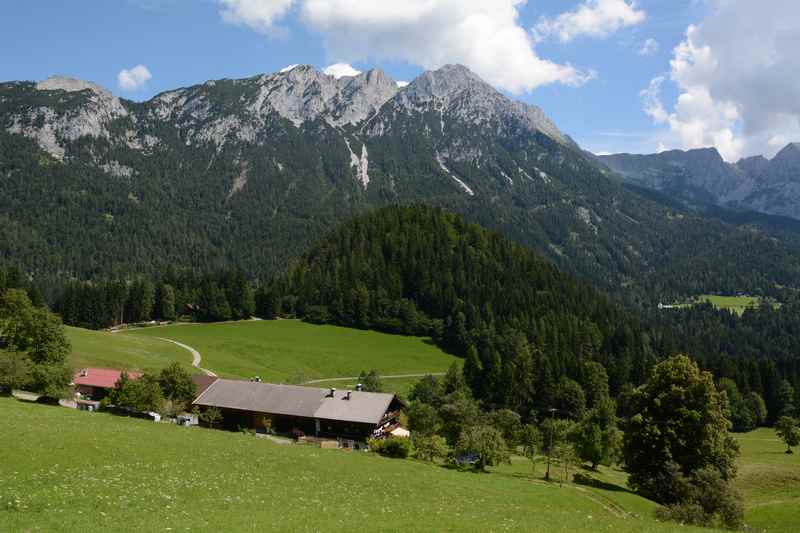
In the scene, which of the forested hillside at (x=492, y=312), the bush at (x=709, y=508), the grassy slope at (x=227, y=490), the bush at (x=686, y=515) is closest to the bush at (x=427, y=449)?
the grassy slope at (x=227, y=490)

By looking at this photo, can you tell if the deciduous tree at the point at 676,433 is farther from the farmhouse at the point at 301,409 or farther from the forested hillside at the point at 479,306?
the forested hillside at the point at 479,306

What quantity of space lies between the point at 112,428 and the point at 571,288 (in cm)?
15102

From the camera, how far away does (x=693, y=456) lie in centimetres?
4953

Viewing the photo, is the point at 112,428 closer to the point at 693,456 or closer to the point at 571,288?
the point at 693,456

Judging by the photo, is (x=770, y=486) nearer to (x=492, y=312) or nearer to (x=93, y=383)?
(x=93, y=383)

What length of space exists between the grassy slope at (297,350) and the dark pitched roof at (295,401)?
24384 millimetres

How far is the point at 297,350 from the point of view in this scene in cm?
12244

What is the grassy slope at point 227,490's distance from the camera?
2030 cm

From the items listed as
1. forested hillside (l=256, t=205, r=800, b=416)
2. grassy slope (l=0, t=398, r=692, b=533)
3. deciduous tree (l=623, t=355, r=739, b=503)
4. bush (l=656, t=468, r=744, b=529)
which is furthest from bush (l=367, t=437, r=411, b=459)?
forested hillside (l=256, t=205, r=800, b=416)

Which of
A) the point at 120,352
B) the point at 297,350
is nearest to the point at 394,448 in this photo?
the point at 120,352

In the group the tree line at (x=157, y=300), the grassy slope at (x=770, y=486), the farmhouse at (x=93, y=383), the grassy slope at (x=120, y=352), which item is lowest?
the grassy slope at (x=770, y=486)

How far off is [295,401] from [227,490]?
4332 centimetres

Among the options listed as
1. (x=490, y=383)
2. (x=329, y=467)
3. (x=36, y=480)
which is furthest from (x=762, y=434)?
(x=36, y=480)

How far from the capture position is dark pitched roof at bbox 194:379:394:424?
219ft
